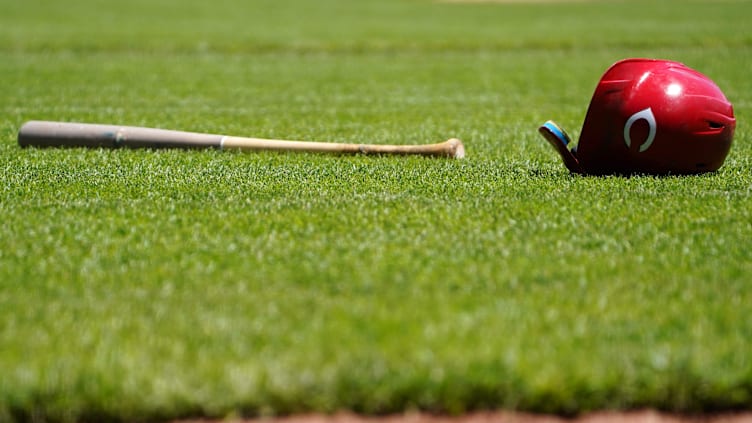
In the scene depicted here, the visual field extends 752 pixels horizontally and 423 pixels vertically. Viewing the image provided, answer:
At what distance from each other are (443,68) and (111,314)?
520 inches

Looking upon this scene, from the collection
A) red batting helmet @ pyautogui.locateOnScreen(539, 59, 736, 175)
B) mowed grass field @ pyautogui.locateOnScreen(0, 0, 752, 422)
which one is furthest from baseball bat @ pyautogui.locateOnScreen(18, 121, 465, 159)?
red batting helmet @ pyautogui.locateOnScreen(539, 59, 736, 175)

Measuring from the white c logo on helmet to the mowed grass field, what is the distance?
264 mm

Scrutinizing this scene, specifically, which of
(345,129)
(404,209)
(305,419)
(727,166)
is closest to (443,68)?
(345,129)

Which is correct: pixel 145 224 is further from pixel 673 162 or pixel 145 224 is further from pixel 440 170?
pixel 673 162

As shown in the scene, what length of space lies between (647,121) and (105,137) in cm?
437

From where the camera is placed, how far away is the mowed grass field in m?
3.19

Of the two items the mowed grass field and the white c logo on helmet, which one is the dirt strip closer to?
the mowed grass field

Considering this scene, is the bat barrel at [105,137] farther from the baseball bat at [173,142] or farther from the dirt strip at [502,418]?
Answer: the dirt strip at [502,418]

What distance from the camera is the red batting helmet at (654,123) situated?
6012 millimetres

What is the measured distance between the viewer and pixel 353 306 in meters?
3.83

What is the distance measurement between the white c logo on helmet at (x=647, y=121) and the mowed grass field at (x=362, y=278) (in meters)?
0.26

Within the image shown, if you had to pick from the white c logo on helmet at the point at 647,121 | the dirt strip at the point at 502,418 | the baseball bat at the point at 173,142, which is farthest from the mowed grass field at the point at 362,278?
the white c logo on helmet at the point at 647,121

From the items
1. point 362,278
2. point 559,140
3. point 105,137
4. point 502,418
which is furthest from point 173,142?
point 502,418

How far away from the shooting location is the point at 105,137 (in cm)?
779
